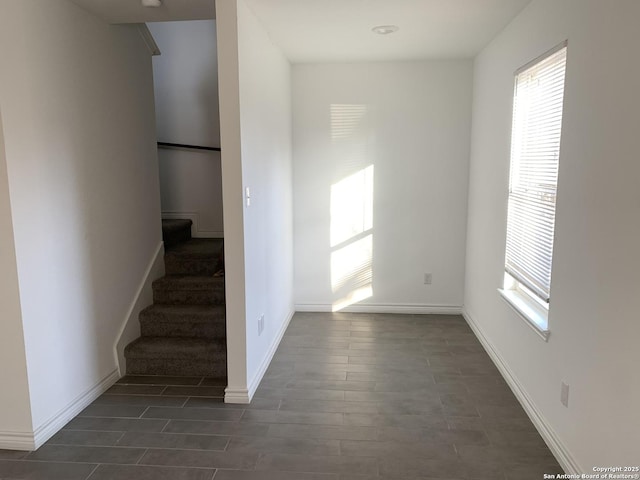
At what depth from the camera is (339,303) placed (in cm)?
477

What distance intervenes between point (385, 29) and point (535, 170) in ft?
4.75

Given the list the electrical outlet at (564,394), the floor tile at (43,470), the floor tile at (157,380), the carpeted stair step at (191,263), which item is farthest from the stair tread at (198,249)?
the electrical outlet at (564,394)

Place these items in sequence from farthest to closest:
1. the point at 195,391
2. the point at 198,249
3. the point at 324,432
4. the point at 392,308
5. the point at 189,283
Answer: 1. the point at 392,308
2. the point at 198,249
3. the point at 189,283
4. the point at 195,391
5. the point at 324,432

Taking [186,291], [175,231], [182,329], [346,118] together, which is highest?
[346,118]

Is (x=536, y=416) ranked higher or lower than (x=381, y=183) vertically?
Answer: lower

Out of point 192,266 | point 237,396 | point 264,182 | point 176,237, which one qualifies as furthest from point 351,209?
point 237,396

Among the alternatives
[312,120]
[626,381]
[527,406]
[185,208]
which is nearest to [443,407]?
[527,406]

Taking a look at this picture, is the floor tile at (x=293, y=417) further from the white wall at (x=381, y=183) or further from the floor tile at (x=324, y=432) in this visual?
the white wall at (x=381, y=183)

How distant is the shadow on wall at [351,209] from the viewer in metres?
4.49

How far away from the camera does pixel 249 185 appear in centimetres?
293

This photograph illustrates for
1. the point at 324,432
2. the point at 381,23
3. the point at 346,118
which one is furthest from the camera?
the point at 346,118

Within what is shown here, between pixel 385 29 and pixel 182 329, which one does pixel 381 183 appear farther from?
pixel 182 329

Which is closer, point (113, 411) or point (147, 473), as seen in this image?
point (147, 473)

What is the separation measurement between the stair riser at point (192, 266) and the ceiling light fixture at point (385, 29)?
2155 millimetres
